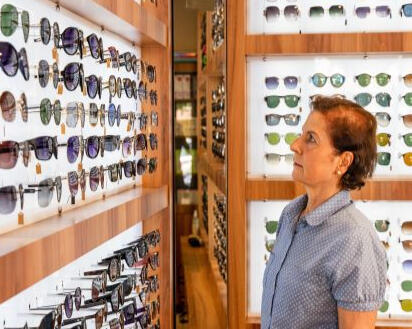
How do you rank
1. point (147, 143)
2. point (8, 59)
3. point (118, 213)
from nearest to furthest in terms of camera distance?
point (8, 59)
point (118, 213)
point (147, 143)

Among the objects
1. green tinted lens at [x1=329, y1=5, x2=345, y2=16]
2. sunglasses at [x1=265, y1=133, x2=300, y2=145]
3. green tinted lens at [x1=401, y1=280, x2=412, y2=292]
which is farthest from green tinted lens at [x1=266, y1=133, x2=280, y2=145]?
green tinted lens at [x1=401, y1=280, x2=412, y2=292]

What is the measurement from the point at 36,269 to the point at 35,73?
0.44 meters

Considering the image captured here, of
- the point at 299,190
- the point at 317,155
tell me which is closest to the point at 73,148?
the point at 317,155

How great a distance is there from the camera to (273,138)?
2.79m

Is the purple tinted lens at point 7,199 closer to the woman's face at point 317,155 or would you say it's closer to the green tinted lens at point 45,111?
the green tinted lens at point 45,111

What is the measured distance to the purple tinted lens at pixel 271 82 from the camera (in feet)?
9.12

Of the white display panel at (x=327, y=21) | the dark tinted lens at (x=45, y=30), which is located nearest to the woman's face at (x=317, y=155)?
the dark tinted lens at (x=45, y=30)

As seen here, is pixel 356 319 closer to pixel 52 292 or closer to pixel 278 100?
pixel 52 292

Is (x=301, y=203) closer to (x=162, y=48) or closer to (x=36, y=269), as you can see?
(x=162, y=48)

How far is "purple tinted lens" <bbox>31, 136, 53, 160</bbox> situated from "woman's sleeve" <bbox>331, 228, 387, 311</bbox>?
779 millimetres

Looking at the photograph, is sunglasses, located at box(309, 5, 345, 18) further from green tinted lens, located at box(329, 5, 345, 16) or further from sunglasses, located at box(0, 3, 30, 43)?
sunglasses, located at box(0, 3, 30, 43)

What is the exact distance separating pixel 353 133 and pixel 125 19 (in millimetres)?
711

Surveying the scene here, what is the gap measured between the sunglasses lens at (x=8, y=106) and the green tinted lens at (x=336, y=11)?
71.6 inches

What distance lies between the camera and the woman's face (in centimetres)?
182
